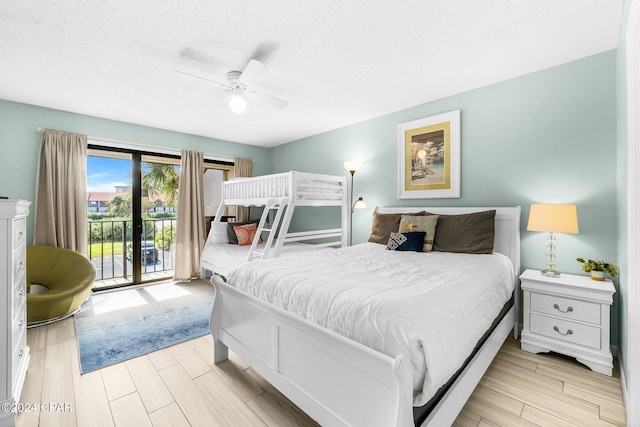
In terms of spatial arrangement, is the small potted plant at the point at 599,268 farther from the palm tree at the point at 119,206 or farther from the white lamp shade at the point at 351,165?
the palm tree at the point at 119,206

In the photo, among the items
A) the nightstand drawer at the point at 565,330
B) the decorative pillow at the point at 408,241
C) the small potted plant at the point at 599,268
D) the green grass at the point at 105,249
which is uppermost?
the decorative pillow at the point at 408,241

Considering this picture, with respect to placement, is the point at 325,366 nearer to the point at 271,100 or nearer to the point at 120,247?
the point at 271,100

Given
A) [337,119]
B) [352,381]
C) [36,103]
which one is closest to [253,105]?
[337,119]

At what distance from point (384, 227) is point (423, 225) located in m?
0.53

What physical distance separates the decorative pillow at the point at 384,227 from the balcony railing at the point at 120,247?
359 centimetres

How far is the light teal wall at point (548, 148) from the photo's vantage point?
7.64ft

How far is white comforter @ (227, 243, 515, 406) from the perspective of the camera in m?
1.16

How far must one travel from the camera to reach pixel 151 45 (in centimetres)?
219

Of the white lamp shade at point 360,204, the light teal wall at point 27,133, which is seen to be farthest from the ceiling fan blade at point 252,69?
the light teal wall at point 27,133

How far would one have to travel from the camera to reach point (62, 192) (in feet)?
11.6

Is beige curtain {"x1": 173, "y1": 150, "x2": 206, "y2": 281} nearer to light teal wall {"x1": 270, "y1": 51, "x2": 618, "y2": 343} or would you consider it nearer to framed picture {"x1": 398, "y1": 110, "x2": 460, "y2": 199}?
framed picture {"x1": 398, "y1": 110, "x2": 460, "y2": 199}

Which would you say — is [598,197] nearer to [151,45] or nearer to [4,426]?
[151,45]

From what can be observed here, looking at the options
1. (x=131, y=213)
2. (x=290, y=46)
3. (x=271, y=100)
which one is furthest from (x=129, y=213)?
(x=290, y=46)

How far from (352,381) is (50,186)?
13.8 ft
